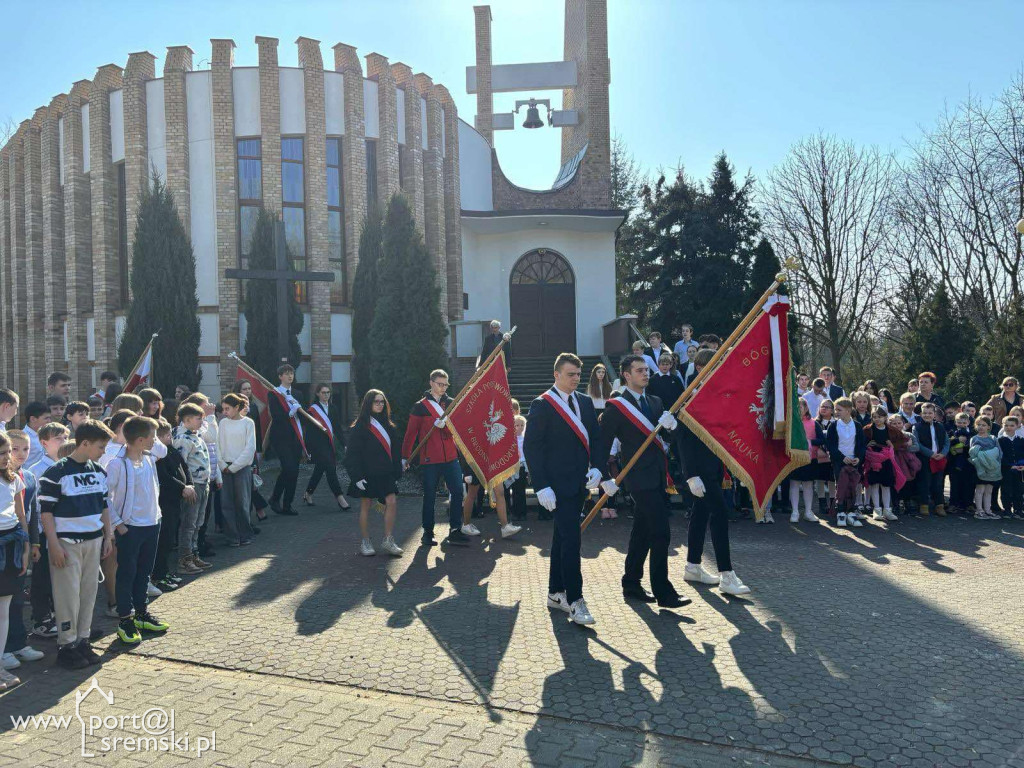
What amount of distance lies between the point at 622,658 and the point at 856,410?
6768 mm

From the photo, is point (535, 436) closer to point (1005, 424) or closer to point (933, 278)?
point (1005, 424)

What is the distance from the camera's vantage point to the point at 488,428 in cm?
858

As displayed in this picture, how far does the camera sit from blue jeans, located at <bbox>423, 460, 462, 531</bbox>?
8531 mm

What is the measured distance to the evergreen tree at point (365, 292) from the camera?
20047 millimetres

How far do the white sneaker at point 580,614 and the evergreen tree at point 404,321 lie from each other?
11.3m

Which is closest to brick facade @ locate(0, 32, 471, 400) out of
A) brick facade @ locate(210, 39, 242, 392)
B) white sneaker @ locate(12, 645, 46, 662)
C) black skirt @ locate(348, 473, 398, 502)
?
brick facade @ locate(210, 39, 242, 392)

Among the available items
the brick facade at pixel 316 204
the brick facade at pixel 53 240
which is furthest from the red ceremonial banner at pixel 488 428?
the brick facade at pixel 53 240

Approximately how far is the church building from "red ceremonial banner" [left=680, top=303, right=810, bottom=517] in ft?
46.0

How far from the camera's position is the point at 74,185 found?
21.9 m

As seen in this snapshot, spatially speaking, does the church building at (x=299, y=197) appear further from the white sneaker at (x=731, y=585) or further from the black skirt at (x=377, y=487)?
the white sneaker at (x=731, y=585)

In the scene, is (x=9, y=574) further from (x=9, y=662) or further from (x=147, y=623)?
(x=147, y=623)

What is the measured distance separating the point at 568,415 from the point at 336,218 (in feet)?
56.1

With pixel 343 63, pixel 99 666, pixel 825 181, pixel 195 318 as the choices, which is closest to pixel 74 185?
pixel 195 318

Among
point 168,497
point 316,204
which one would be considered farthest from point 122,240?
point 168,497
